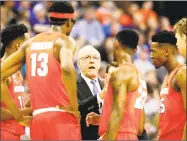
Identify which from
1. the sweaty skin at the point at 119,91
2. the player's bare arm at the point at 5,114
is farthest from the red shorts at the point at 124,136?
the player's bare arm at the point at 5,114

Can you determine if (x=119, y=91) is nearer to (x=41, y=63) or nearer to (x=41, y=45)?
(x=41, y=63)

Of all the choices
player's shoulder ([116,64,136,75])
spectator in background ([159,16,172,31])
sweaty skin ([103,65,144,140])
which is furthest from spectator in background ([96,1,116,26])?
sweaty skin ([103,65,144,140])

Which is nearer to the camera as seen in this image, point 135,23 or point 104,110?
point 104,110

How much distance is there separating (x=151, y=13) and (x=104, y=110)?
1156cm

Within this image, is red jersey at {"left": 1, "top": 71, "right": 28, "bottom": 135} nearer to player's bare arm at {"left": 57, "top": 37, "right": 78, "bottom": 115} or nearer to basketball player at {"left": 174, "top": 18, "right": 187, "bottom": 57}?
player's bare arm at {"left": 57, "top": 37, "right": 78, "bottom": 115}

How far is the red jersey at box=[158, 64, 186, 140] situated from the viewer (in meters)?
9.84

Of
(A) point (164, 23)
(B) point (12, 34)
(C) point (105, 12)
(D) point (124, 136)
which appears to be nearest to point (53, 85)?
(D) point (124, 136)

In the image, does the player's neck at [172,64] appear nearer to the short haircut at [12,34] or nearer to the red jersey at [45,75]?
the red jersey at [45,75]

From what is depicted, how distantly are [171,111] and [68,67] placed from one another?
57.9 inches

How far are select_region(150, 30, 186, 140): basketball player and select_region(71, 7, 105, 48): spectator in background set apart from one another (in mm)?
8635

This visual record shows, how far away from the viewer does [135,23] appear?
20969mm

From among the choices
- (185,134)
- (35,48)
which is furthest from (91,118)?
(185,134)

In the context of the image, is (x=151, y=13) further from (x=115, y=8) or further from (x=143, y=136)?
(x=143, y=136)

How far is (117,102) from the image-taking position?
9562 millimetres
